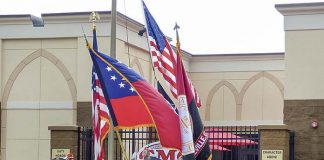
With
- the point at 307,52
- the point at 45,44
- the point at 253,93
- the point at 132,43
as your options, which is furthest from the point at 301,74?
the point at 253,93

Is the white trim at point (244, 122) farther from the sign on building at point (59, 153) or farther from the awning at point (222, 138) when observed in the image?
the sign on building at point (59, 153)

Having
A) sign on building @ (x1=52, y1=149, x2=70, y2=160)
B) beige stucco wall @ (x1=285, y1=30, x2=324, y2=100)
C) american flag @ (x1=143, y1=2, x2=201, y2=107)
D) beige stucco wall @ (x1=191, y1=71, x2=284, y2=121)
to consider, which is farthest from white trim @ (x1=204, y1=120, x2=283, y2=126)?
american flag @ (x1=143, y1=2, x2=201, y2=107)

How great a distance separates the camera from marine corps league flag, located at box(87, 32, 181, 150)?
11.5 m

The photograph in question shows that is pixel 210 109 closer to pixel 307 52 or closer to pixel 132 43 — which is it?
pixel 132 43

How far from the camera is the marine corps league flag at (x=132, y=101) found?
37.7ft

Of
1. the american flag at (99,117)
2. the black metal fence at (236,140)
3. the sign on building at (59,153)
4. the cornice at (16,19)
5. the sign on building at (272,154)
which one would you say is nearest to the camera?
the american flag at (99,117)

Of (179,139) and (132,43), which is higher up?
(132,43)

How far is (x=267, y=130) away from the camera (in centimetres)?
1675

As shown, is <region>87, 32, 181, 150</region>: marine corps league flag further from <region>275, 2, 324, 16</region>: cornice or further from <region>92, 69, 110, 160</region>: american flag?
<region>275, 2, 324, 16</region>: cornice

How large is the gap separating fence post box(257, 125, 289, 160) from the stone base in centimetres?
166

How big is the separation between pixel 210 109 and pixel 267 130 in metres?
14.3

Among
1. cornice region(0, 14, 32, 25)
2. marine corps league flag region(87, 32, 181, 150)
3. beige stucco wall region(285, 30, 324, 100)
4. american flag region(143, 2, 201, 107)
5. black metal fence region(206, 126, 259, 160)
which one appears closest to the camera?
marine corps league flag region(87, 32, 181, 150)

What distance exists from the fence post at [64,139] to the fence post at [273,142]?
4.82 meters

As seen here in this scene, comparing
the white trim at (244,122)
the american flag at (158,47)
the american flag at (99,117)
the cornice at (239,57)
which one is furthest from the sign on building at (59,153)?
the cornice at (239,57)
